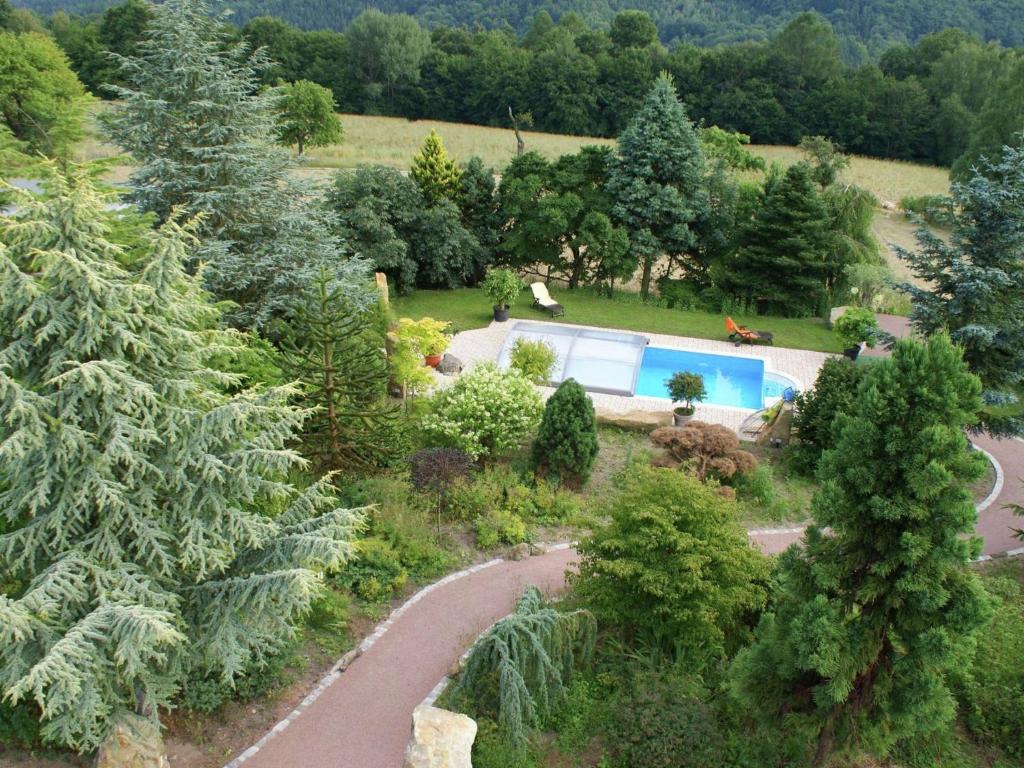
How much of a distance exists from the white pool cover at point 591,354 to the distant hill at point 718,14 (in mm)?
75877

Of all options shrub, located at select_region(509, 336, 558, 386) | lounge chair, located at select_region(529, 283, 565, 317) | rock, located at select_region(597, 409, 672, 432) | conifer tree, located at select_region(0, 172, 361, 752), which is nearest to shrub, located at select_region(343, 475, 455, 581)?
conifer tree, located at select_region(0, 172, 361, 752)

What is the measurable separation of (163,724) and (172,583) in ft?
7.03

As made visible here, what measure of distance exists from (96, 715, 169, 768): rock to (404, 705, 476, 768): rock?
121 inches

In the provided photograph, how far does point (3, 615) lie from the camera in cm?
820

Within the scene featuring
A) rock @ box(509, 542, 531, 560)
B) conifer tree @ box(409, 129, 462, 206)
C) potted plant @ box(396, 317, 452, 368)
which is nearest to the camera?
rock @ box(509, 542, 531, 560)

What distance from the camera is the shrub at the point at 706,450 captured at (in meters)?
17.0

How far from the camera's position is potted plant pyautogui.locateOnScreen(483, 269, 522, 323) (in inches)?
1052

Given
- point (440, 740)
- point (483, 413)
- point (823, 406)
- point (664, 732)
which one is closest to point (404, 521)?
point (483, 413)

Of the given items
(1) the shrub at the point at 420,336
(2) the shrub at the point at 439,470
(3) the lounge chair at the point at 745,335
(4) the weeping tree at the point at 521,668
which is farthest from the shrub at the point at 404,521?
(3) the lounge chair at the point at 745,335

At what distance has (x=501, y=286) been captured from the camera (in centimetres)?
2672

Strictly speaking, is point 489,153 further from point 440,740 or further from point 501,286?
point 440,740

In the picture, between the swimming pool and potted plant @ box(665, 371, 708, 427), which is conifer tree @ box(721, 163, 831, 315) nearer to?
the swimming pool

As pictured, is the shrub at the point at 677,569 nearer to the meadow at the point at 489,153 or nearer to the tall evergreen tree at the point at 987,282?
the tall evergreen tree at the point at 987,282

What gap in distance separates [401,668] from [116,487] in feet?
16.9
